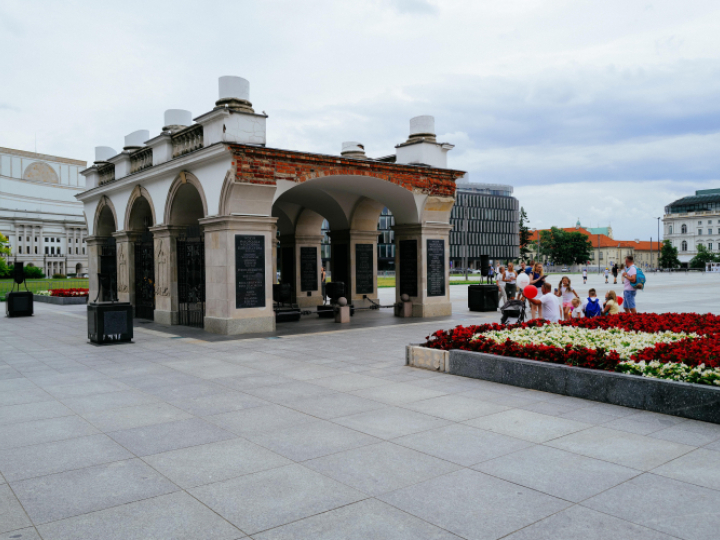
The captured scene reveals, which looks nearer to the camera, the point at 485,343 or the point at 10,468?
the point at 10,468

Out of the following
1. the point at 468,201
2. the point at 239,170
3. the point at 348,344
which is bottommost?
the point at 348,344

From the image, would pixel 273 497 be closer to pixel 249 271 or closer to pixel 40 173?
pixel 249 271

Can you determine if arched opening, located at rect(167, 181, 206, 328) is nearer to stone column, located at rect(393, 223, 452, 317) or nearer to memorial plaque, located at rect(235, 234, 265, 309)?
memorial plaque, located at rect(235, 234, 265, 309)

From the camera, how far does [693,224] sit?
5591 inches

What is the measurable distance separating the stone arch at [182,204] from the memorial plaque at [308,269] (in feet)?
19.8

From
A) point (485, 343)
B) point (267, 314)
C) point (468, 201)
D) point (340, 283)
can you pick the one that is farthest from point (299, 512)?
point (468, 201)

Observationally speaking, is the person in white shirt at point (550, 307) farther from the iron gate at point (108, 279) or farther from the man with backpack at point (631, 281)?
the iron gate at point (108, 279)

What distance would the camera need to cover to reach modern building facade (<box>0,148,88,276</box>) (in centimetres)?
12044

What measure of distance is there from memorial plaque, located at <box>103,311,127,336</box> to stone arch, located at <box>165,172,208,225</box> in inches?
176

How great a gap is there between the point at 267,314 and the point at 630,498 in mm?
11639

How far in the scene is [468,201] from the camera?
385ft

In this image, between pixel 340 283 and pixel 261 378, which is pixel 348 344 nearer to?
pixel 261 378

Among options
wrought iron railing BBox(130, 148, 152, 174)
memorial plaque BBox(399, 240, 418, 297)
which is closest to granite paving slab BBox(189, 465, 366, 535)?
memorial plaque BBox(399, 240, 418, 297)

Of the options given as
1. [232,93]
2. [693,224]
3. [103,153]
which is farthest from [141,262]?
[693,224]
